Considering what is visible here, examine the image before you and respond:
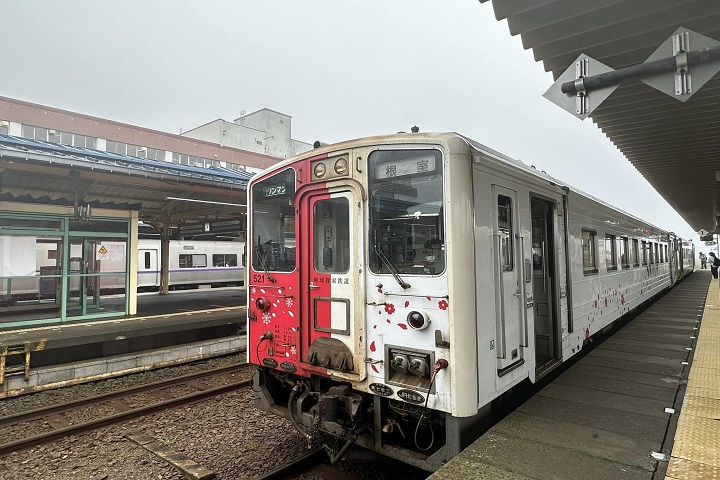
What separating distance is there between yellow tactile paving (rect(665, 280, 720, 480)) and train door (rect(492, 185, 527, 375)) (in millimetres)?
1318

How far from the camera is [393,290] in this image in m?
3.45

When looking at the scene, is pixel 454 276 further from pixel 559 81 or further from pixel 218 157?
pixel 218 157

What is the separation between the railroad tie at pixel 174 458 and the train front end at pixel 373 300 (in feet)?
2.83

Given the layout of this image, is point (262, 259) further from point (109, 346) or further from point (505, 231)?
point (109, 346)

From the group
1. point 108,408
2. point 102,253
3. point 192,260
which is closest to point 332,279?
point 108,408

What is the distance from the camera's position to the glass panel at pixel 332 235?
3812 millimetres

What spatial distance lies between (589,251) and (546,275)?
1.75 m

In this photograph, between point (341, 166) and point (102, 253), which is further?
point (102, 253)

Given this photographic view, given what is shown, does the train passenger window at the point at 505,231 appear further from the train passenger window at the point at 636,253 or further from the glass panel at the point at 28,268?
the glass panel at the point at 28,268

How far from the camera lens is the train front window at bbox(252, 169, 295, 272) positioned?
14.0ft

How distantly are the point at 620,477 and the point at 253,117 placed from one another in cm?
4836

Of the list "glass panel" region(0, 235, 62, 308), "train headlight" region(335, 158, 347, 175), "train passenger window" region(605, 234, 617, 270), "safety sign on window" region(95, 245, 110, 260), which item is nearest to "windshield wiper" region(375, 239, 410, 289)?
"train headlight" region(335, 158, 347, 175)

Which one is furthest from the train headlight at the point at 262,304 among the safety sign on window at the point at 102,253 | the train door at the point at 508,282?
the safety sign on window at the point at 102,253

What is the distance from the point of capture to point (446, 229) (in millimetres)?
3217
